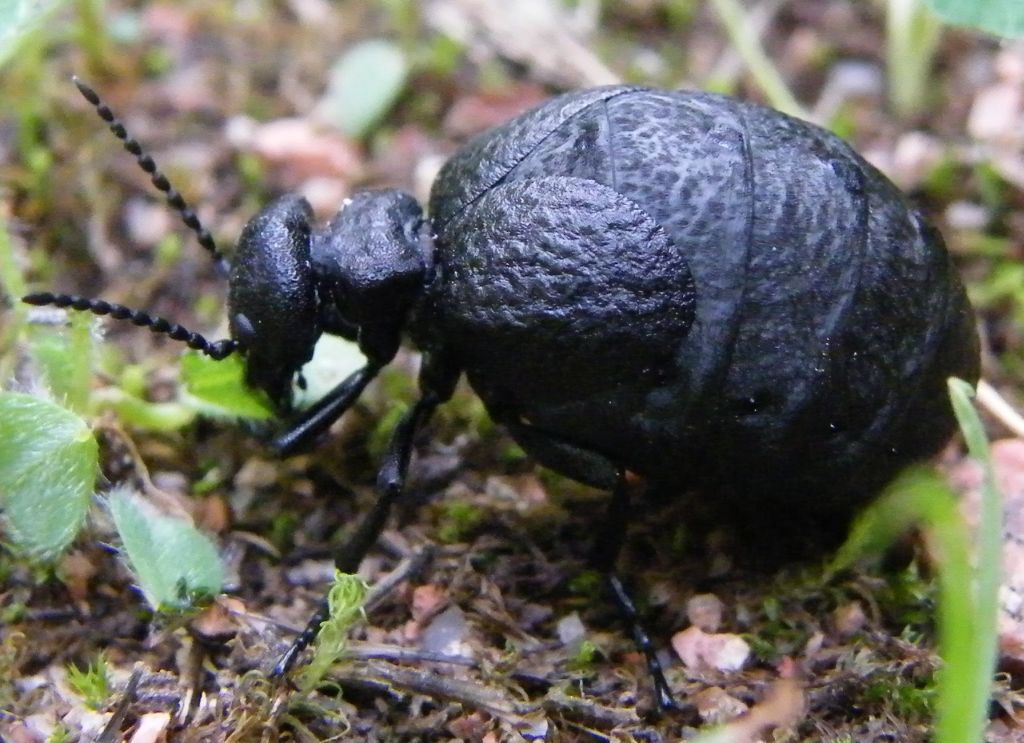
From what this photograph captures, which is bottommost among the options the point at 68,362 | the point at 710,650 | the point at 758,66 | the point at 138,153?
the point at 710,650

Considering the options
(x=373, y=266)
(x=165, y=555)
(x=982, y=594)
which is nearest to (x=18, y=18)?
(x=373, y=266)

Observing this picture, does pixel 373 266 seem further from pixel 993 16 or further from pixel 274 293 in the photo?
pixel 993 16

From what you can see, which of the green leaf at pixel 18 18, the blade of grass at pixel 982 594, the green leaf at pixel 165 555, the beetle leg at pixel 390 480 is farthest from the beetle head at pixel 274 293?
the blade of grass at pixel 982 594

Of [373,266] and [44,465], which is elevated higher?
[373,266]

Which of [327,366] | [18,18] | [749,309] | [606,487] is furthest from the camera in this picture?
[327,366]

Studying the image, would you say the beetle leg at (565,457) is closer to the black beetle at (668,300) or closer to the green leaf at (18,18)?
the black beetle at (668,300)

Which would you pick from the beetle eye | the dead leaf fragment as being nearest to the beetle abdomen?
the dead leaf fragment

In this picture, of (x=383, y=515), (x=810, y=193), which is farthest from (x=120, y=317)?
(x=810, y=193)
